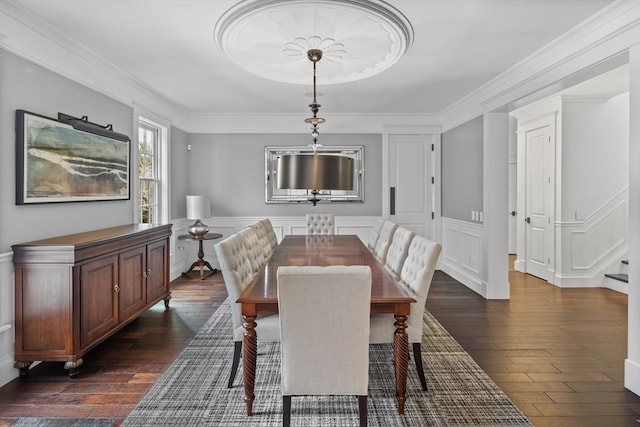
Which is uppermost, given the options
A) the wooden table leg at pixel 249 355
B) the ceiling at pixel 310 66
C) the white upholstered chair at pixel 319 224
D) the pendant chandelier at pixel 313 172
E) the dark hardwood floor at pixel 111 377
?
the ceiling at pixel 310 66

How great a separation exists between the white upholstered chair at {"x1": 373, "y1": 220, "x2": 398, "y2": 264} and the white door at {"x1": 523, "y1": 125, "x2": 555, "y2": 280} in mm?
2899

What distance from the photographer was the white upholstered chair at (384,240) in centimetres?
378

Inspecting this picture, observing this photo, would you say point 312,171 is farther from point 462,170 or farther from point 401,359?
point 462,170

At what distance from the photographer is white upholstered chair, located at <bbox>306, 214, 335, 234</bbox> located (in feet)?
16.7

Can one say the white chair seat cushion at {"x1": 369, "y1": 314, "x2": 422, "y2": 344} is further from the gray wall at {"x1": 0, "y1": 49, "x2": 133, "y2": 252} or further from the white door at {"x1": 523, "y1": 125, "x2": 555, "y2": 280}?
the white door at {"x1": 523, "y1": 125, "x2": 555, "y2": 280}

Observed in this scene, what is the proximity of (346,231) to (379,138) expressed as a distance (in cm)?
162

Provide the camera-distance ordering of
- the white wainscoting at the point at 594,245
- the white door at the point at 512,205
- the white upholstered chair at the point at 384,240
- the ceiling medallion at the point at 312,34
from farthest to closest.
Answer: the white door at the point at 512,205 → the white wainscoting at the point at 594,245 → the white upholstered chair at the point at 384,240 → the ceiling medallion at the point at 312,34

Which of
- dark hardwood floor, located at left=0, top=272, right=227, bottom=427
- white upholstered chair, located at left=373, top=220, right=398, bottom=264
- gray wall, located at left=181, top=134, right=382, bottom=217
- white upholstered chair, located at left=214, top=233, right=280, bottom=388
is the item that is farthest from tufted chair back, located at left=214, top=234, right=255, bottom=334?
gray wall, located at left=181, top=134, right=382, bottom=217

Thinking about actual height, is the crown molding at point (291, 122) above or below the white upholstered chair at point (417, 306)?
above

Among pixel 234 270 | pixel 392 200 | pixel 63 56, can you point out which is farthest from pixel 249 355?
pixel 392 200

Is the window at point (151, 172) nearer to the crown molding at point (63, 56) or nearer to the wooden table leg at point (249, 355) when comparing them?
the crown molding at point (63, 56)

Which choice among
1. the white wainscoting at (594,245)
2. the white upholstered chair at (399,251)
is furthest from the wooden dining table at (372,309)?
the white wainscoting at (594,245)

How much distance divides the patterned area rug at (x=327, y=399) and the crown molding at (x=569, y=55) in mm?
2460

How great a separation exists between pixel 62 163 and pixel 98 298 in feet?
3.75
